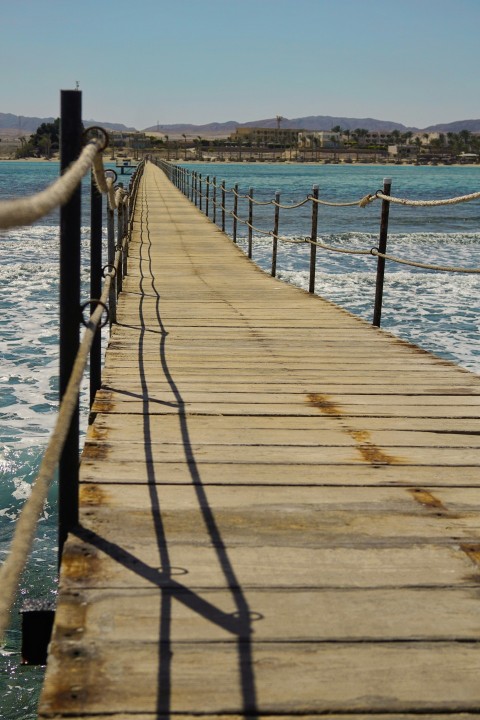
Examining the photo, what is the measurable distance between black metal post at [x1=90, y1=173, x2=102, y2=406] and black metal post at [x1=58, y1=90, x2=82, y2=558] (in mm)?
1407

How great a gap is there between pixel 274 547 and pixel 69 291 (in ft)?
3.28

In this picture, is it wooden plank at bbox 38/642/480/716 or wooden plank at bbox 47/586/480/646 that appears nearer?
wooden plank at bbox 38/642/480/716

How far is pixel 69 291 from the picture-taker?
2500mm

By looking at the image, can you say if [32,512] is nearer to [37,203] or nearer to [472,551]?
[37,203]

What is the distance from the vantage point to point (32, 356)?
429 inches

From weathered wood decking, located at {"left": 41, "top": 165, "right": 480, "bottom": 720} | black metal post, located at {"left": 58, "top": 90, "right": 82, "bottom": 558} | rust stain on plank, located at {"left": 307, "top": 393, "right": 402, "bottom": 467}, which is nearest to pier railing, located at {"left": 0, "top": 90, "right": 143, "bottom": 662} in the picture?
black metal post, located at {"left": 58, "top": 90, "right": 82, "bottom": 558}

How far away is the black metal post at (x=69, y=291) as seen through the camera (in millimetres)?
2447

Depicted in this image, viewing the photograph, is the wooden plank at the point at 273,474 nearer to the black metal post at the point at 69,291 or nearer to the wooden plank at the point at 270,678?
the black metal post at the point at 69,291

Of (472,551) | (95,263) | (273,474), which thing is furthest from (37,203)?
(95,263)

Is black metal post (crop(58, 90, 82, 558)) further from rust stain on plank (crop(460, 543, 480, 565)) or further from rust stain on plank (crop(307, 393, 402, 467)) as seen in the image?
rust stain on plank (crop(307, 393, 402, 467))

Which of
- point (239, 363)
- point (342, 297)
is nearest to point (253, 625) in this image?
point (239, 363)

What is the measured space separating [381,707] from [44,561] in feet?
12.7

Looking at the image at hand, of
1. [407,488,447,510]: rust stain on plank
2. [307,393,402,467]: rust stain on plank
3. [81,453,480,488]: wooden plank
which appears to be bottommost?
[307,393,402,467]: rust stain on plank

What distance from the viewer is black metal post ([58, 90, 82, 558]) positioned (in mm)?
2447
